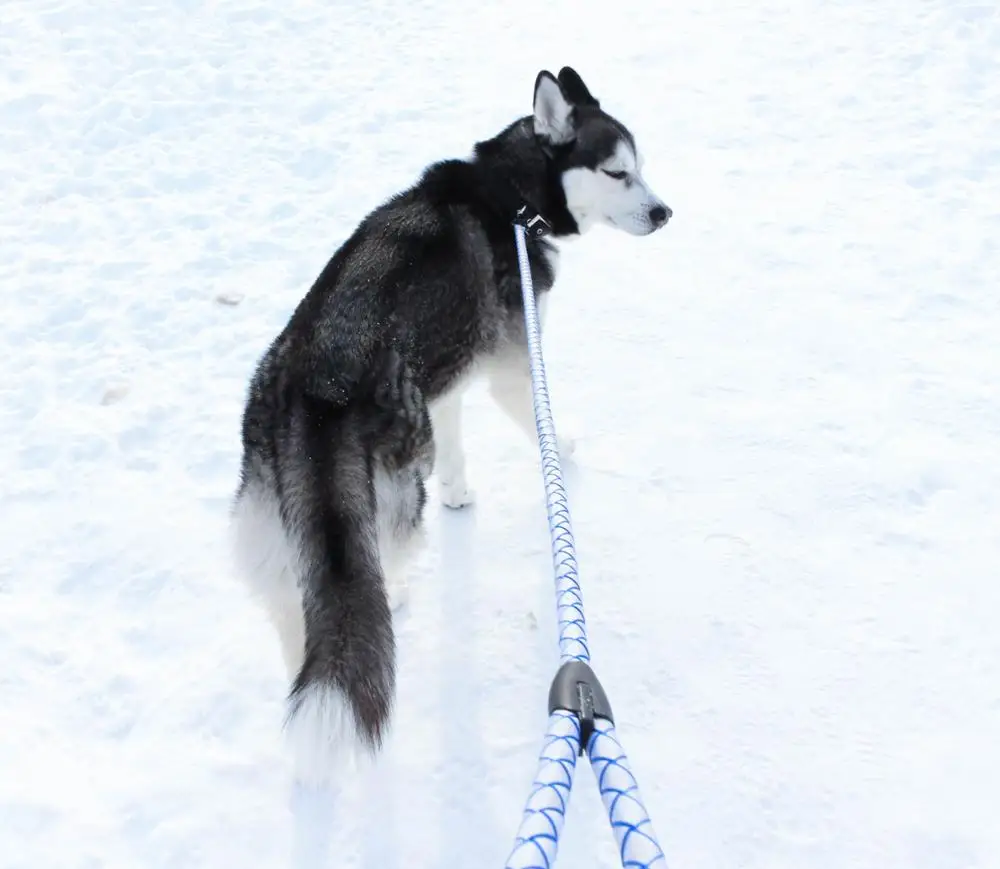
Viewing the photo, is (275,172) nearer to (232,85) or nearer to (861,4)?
(232,85)

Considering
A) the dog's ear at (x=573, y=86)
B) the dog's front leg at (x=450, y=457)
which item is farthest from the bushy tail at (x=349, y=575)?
the dog's ear at (x=573, y=86)

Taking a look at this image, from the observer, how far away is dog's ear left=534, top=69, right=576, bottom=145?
10.6 feet

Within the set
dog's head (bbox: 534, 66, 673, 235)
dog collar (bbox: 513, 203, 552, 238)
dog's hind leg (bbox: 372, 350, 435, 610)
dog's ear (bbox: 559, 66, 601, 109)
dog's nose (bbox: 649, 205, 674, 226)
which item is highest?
dog's ear (bbox: 559, 66, 601, 109)

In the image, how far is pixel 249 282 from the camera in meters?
4.61

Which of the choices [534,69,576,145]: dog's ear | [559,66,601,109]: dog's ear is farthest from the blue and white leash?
[559,66,601,109]: dog's ear

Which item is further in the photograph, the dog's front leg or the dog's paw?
the dog's paw

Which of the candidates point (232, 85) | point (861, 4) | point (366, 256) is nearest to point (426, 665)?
point (366, 256)

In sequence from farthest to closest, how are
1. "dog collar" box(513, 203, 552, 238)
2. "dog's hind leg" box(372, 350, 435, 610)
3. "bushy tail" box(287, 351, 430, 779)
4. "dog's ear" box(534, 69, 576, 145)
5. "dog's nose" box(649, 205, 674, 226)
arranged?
1. "dog's nose" box(649, 205, 674, 226)
2. "dog's ear" box(534, 69, 576, 145)
3. "dog collar" box(513, 203, 552, 238)
4. "dog's hind leg" box(372, 350, 435, 610)
5. "bushy tail" box(287, 351, 430, 779)

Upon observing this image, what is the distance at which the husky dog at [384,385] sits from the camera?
5.65 feet

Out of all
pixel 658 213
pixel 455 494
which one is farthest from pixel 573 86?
pixel 455 494

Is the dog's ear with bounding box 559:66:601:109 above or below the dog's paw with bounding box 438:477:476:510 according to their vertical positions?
above

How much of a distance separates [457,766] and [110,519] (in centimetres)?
189

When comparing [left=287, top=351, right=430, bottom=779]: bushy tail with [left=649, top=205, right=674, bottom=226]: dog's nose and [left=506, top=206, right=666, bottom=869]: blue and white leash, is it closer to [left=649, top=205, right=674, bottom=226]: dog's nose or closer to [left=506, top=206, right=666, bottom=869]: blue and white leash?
[left=506, top=206, right=666, bottom=869]: blue and white leash

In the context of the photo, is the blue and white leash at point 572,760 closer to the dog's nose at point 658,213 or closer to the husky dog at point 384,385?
the husky dog at point 384,385
